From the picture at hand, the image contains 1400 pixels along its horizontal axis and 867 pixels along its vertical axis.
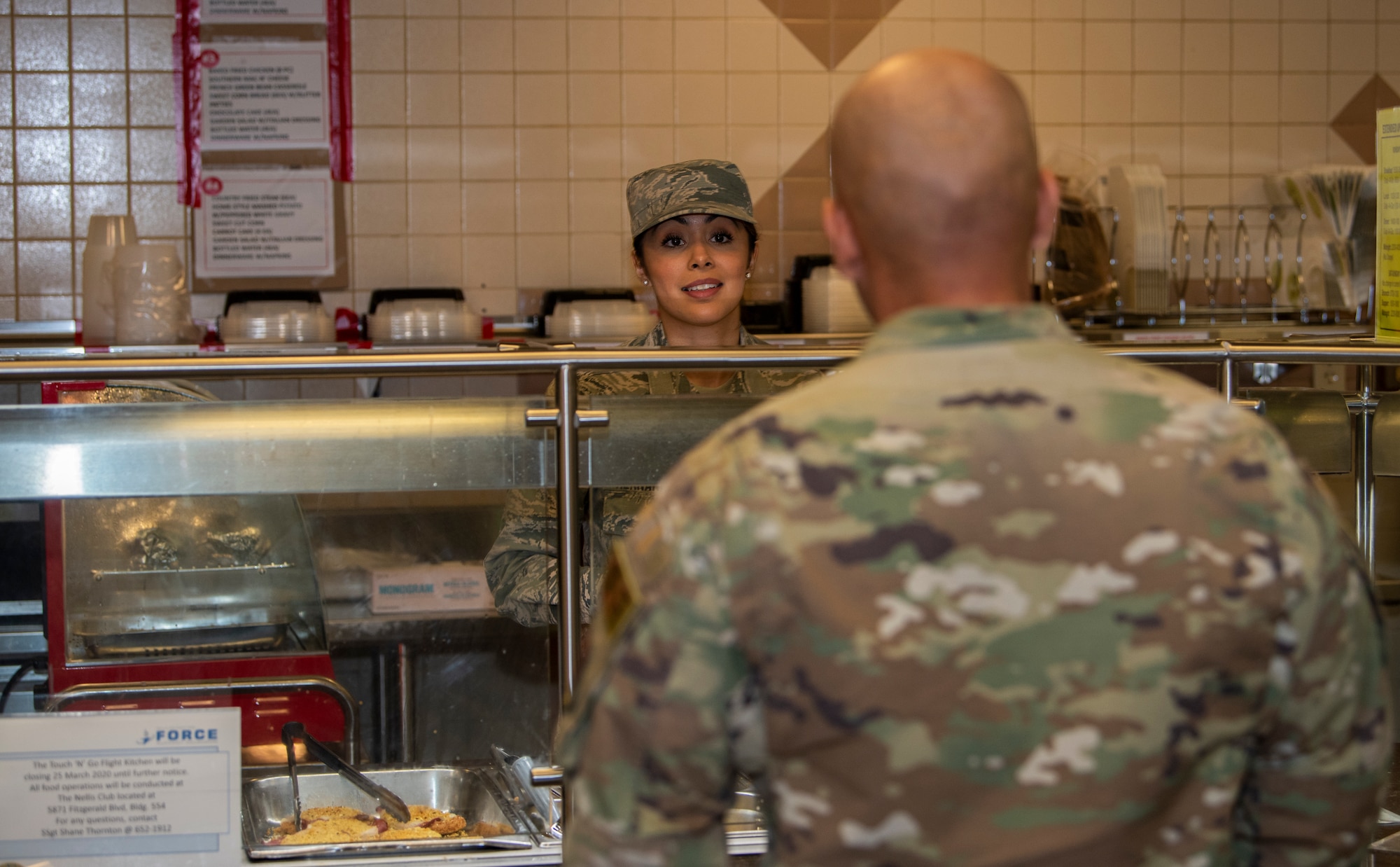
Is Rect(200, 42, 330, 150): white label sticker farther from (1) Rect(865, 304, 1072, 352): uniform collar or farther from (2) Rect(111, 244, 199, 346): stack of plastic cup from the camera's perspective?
(1) Rect(865, 304, 1072, 352): uniform collar

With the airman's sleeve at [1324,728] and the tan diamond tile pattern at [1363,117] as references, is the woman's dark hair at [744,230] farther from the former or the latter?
the tan diamond tile pattern at [1363,117]

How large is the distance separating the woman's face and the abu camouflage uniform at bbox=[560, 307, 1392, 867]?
129cm

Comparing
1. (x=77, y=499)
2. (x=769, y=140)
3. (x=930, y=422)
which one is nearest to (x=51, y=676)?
(x=77, y=499)

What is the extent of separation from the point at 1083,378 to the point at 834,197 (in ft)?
0.60

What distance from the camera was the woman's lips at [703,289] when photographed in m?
2.04

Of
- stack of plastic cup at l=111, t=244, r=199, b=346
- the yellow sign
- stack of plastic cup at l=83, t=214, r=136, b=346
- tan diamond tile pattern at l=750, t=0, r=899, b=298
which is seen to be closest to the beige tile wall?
tan diamond tile pattern at l=750, t=0, r=899, b=298

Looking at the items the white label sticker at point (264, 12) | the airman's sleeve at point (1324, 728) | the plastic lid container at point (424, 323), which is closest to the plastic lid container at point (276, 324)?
the plastic lid container at point (424, 323)

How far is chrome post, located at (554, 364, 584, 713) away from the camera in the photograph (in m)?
1.34

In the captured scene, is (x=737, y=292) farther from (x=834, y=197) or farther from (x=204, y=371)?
(x=834, y=197)

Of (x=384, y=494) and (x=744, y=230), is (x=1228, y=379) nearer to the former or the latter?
(x=744, y=230)

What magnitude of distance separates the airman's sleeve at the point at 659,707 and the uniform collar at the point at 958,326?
→ 158 mm

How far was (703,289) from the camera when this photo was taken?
2037 millimetres

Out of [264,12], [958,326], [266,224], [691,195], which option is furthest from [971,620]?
[264,12]

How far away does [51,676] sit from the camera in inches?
52.9
